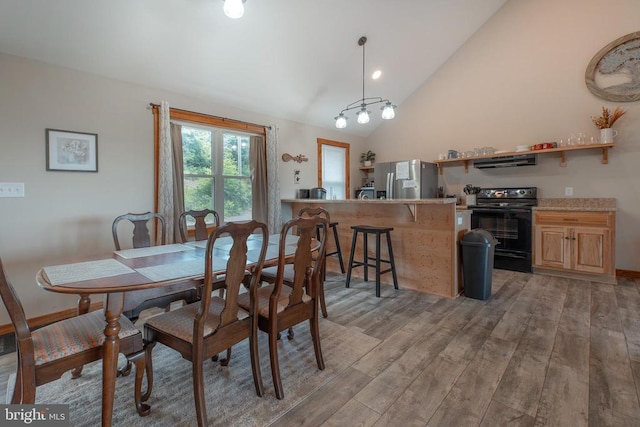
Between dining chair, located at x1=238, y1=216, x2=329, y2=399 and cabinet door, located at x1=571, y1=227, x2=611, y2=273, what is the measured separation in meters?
3.79

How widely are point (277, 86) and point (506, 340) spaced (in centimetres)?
398

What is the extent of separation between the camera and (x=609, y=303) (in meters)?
3.07

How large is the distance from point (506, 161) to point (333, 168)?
9.59ft

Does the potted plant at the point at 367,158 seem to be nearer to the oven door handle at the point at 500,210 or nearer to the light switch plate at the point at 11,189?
the oven door handle at the point at 500,210

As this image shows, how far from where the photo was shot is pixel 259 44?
357 centimetres

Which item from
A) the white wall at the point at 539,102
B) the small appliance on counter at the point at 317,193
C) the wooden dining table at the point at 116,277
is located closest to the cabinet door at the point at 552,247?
the white wall at the point at 539,102

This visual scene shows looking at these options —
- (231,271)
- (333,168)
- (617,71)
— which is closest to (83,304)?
(231,271)

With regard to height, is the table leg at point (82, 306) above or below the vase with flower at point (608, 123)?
below

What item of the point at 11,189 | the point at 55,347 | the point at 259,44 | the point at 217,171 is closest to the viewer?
the point at 55,347

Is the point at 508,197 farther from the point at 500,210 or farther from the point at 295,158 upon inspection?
the point at 295,158

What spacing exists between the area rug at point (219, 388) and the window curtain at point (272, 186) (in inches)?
92.5

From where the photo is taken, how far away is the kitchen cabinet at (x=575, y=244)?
12.1ft

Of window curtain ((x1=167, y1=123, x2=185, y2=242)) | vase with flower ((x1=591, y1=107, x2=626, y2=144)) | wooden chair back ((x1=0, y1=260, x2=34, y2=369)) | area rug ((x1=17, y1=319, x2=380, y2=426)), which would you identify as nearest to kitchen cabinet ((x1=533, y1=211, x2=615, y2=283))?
vase with flower ((x1=591, y1=107, x2=626, y2=144))

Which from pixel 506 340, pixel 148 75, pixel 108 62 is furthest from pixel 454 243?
pixel 108 62
